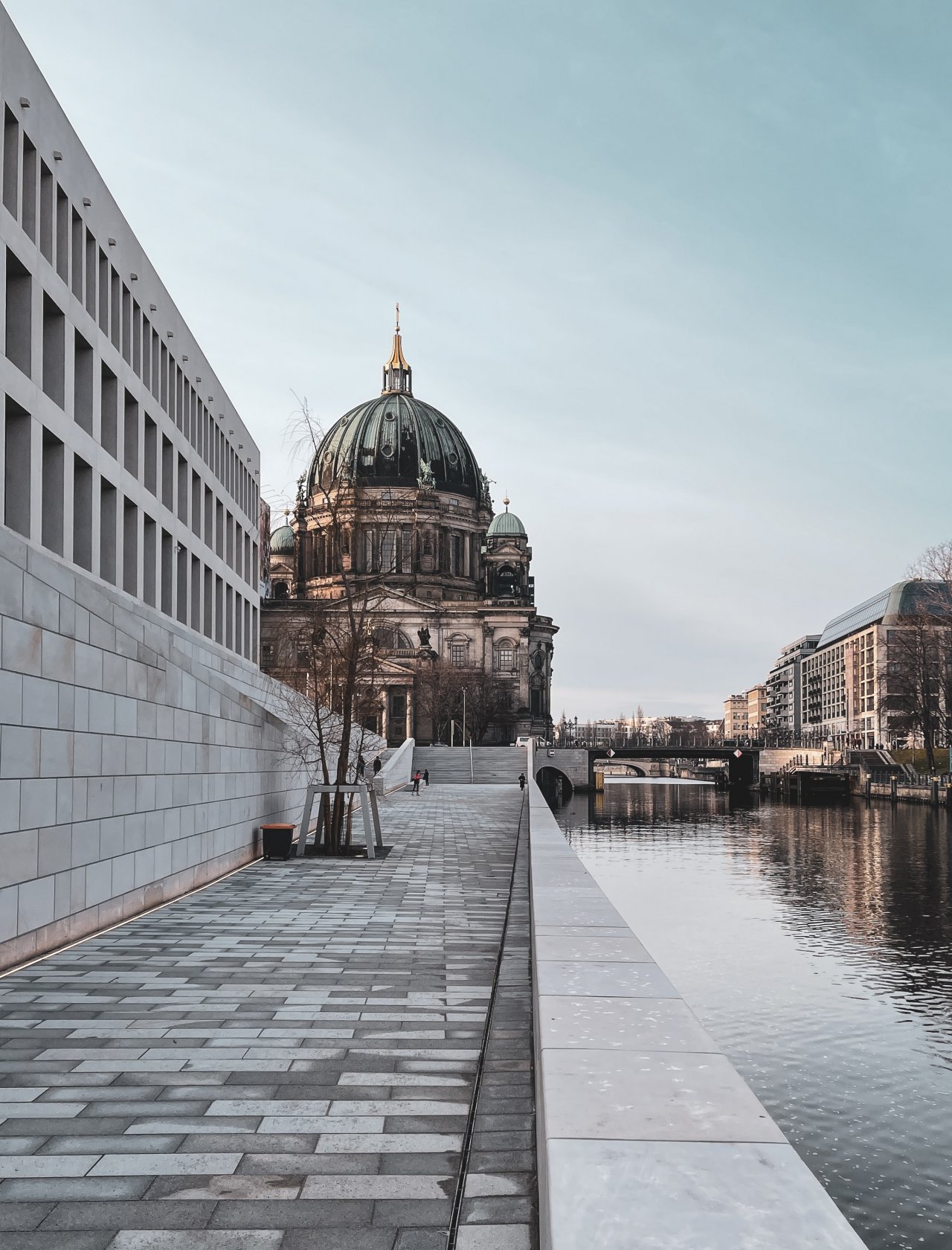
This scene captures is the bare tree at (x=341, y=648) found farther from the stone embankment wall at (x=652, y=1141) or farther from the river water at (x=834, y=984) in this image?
the stone embankment wall at (x=652, y=1141)

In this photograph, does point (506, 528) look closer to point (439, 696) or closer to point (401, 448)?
point (401, 448)

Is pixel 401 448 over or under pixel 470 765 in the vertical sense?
over

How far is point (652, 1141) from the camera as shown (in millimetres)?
4141

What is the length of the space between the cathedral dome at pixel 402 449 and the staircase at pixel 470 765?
44.0 m

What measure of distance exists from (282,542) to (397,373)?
79.6 ft

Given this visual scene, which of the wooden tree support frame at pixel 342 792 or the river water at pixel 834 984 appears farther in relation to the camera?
the wooden tree support frame at pixel 342 792

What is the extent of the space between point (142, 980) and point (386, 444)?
4648 inches

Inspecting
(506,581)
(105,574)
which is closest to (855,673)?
(506,581)

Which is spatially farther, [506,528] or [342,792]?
[506,528]

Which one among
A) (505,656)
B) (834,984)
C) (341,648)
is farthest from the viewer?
(505,656)

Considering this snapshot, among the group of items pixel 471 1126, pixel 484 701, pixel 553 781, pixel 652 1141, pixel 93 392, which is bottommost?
pixel 553 781

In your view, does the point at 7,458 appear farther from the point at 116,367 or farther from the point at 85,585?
the point at 85,585

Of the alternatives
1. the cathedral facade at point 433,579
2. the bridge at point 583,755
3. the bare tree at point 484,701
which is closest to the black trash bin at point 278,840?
the bridge at point 583,755

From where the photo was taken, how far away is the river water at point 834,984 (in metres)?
11.6
